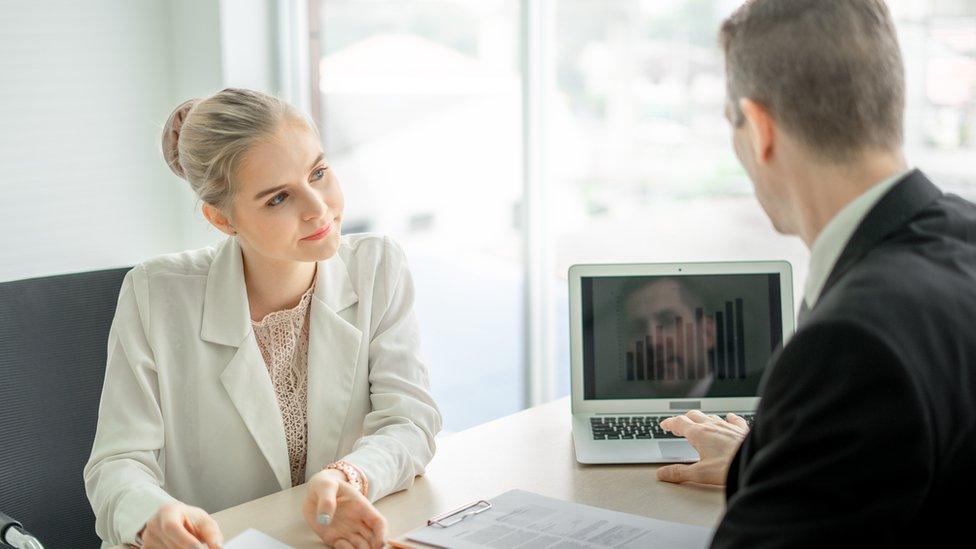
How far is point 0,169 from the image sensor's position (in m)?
3.18

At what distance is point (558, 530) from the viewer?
139cm

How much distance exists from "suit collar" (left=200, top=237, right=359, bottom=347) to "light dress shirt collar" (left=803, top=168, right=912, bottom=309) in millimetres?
1016

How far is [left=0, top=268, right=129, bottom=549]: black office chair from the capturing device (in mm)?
1891

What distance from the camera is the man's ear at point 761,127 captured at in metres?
1.10

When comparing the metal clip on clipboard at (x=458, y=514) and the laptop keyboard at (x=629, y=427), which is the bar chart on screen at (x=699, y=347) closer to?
the laptop keyboard at (x=629, y=427)

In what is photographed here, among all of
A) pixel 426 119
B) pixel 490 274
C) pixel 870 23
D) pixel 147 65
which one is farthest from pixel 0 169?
pixel 870 23

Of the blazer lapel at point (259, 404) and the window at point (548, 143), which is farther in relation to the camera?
the window at point (548, 143)

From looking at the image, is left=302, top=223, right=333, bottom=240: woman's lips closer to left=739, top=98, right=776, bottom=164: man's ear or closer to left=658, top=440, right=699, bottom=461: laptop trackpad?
left=658, top=440, right=699, bottom=461: laptop trackpad

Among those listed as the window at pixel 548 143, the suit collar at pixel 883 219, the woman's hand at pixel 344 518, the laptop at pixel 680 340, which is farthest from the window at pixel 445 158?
the suit collar at pixel 883 219

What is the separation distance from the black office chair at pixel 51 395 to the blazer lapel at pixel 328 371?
48 centimetres

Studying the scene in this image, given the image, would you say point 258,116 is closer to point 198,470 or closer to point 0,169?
point 198,470

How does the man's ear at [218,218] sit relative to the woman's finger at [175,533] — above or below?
above

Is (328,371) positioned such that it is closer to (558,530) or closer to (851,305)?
(558,530)

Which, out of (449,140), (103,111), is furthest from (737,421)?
(103,111)
